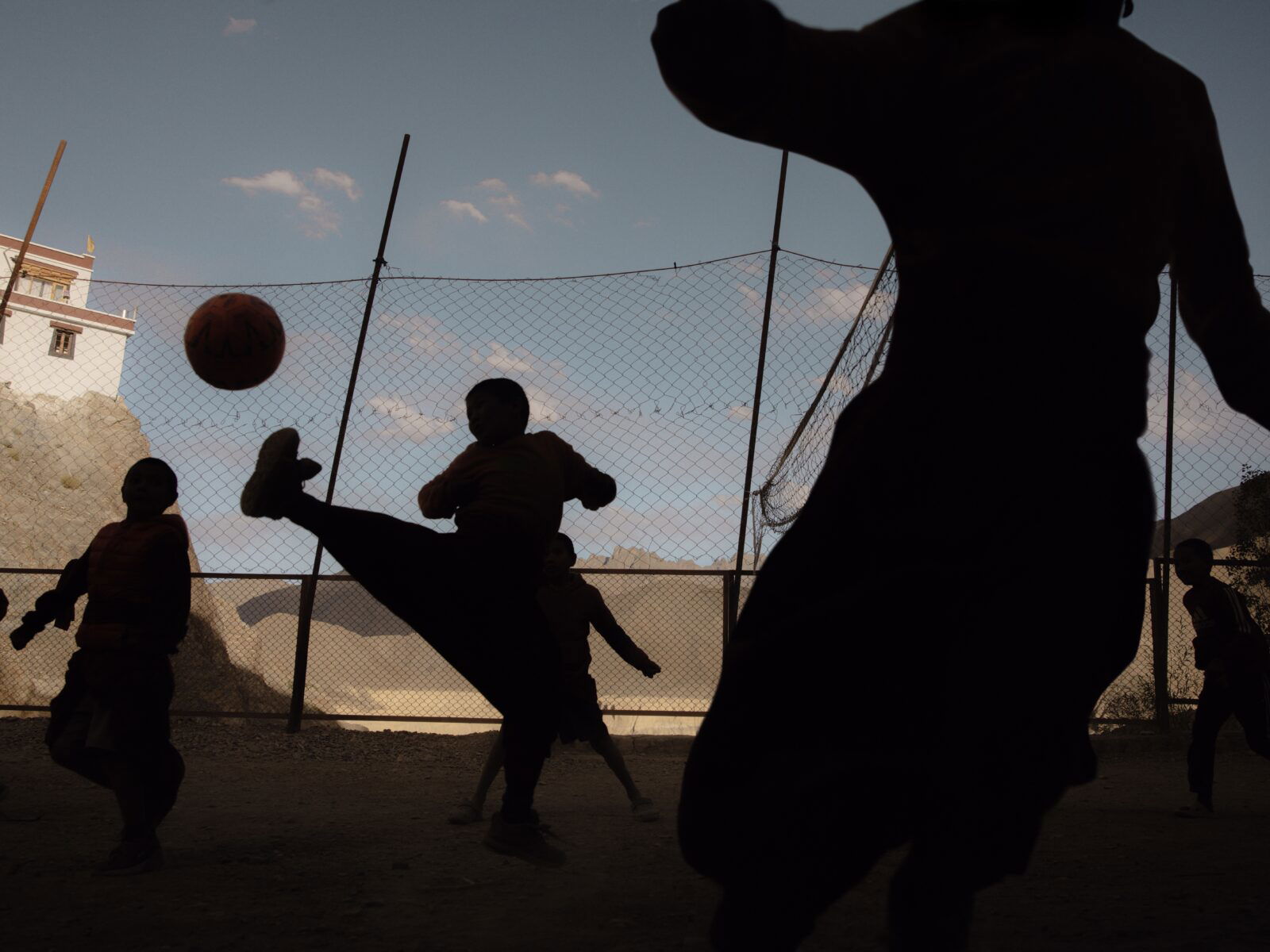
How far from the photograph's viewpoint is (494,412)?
9.22 feet

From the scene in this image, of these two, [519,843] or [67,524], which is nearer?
[519,843]

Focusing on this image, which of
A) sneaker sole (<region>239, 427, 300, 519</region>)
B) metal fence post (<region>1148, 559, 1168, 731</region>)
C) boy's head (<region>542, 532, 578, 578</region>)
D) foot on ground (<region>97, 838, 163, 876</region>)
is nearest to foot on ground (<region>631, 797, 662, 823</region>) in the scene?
boy's head (<region>542, 532, 578, 578</region>)

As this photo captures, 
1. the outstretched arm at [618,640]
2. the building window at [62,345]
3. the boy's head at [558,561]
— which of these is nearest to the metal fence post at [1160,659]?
the outstretched arm at [618,640]

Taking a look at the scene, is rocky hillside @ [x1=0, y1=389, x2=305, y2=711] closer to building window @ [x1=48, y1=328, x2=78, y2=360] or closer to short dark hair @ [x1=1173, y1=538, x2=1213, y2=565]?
building window @ [x1=48, y1=328, x2=78, y2=360]

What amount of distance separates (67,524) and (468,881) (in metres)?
23.5

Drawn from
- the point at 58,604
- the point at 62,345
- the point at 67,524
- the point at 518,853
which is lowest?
the point at 67,524

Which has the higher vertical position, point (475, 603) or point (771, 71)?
point (771, 71)

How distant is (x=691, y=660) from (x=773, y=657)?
19235 mm

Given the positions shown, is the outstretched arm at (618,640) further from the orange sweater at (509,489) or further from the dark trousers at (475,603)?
the dark trousers at (475,603)

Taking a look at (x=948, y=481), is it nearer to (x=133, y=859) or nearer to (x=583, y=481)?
(x=583, y=481)

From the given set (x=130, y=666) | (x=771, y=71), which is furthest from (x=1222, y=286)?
(x=130, y=666)

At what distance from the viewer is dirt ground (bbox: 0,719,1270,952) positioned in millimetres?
2479

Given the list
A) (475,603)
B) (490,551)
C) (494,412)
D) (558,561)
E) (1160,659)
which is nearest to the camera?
(475,603)

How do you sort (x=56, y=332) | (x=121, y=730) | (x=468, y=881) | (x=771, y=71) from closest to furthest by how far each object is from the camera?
(x=771, y=71) → (x=468, y=881) → (x=121, y=730) → (x=56, y=332)
